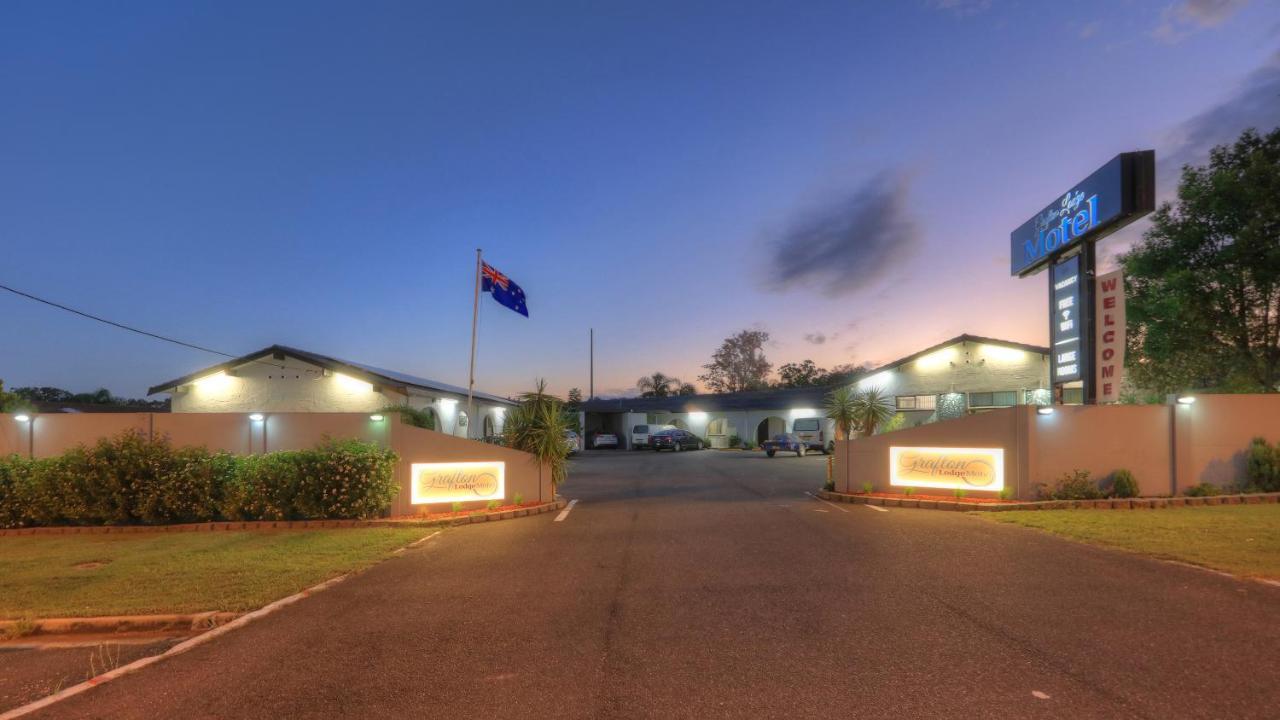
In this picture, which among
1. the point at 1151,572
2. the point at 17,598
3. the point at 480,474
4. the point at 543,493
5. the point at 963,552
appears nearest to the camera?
the point at 17,598

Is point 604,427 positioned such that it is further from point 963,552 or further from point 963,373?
point 963,552

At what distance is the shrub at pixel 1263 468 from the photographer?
12609mm

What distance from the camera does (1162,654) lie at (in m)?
4.44

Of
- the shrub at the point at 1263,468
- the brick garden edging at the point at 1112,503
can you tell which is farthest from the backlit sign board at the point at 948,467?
the shrub at the point at 1263,468

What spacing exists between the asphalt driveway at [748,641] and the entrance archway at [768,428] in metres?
32.7

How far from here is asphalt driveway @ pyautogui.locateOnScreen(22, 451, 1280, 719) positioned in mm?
3820

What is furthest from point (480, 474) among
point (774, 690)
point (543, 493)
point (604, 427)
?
point (604, 427)

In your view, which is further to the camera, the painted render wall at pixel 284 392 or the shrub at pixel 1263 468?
the painted render wall at pixel 284 392

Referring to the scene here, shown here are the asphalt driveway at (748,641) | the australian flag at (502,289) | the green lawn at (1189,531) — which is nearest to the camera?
the asphalt driveway at (748,641)

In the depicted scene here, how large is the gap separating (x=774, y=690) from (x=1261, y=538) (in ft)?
30.1

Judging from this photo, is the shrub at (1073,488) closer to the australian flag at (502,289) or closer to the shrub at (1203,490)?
the shrub at (1203,490)

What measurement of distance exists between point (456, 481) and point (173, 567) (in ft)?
16.4

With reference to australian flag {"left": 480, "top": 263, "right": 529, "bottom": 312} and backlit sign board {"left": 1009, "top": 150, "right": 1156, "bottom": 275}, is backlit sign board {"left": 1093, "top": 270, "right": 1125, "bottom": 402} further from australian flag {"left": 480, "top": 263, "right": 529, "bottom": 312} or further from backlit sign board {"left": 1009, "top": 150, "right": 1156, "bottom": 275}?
Result: australian flag {"left": 480, "top": 263, "right": 529, "bottom": 312}

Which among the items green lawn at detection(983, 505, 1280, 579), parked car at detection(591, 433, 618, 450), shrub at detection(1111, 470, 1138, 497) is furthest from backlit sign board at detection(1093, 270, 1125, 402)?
parked car at detection(591, 433, 618, 450)
